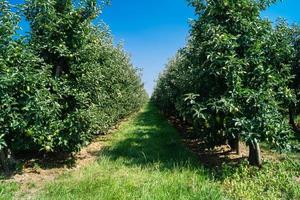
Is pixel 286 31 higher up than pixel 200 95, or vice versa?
pixel 286 31

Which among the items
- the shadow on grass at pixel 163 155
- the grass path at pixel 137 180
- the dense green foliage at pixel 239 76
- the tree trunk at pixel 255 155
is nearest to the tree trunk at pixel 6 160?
the grass path at pixel 137 180

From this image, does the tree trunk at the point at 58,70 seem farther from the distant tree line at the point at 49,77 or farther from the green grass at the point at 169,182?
the green grass at the point at 169,182

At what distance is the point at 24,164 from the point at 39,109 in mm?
2818

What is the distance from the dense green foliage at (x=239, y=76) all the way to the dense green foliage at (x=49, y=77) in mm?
3365

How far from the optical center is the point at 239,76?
32.5 feet

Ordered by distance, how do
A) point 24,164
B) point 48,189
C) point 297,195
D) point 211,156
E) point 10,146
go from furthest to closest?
point 211,156
point 24,164
point 10,146
point 48,189
point 297,195

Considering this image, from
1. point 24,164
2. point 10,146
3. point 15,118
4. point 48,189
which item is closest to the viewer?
point 48,189

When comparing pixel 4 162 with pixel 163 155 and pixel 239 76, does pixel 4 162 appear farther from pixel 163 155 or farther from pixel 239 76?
pixel 239 76

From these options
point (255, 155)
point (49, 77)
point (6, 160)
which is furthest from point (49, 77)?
point (255, 155)

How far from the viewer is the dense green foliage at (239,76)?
31.3ft

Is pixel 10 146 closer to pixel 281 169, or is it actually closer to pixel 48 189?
pixel 48 189

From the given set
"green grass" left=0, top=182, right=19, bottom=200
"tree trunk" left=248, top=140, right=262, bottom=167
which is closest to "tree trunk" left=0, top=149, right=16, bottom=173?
"green grass" left=0, top=182, right=19, bottom=200

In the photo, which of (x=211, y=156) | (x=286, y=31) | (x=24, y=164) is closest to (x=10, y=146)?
(x=24, y=164)

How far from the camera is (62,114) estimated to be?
11719 mm
